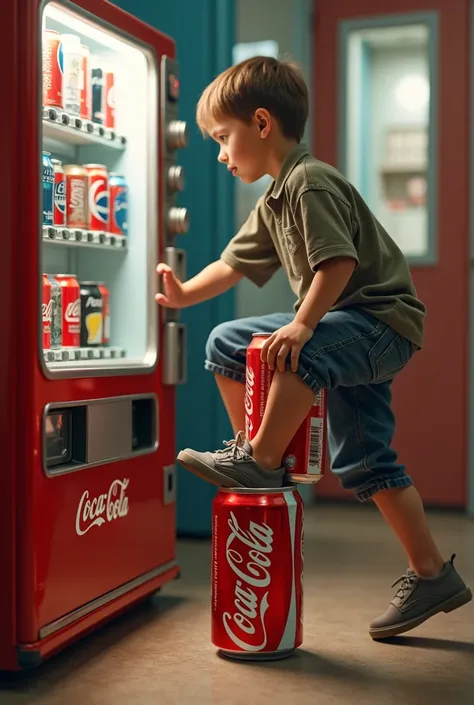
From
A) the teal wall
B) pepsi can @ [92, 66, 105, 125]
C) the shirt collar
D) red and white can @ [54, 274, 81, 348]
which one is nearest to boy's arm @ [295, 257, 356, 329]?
the shirt collar

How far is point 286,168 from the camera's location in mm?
2160

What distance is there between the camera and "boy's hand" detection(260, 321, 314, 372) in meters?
2.00

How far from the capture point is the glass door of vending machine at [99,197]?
232cm

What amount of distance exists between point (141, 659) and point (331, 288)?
0.92 meters

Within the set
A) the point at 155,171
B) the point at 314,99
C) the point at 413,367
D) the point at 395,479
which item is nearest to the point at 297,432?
the point at 395,479

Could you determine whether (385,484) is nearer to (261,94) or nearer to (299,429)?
(299,429)

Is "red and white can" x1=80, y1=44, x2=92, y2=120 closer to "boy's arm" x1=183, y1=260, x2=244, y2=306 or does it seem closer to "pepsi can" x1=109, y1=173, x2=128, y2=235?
"pepsi can" x1=109, y1=173, x2=128, y2=235

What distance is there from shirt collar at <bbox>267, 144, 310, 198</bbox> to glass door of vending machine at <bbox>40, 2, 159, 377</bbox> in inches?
20.4

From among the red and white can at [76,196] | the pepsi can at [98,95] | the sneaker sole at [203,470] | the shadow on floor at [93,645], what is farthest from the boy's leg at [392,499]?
the pepsi can at [98,95]

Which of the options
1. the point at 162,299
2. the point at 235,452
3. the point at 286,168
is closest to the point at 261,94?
the point at 286,168

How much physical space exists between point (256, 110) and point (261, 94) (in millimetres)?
38

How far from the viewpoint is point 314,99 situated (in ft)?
14.1

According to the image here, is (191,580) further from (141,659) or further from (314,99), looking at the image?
(314,99)

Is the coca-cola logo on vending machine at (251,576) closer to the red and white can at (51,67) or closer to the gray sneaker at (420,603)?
the gray sneaker at (420,603)
